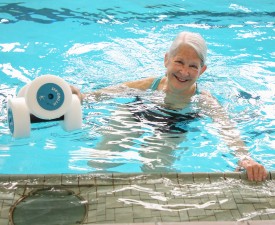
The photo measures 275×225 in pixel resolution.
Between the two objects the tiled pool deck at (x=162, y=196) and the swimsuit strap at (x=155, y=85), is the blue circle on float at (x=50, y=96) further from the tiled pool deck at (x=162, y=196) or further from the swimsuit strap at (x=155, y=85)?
the swimsuit strap at (x=155, y=85)

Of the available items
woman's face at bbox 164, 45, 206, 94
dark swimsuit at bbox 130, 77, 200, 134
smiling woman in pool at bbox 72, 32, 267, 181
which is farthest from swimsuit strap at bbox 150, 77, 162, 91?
woman's face at bbox 164, 45, 206, 94

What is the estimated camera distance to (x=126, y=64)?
191 inches

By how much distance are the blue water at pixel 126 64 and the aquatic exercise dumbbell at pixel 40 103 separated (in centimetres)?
65

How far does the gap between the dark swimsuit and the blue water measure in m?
0.10

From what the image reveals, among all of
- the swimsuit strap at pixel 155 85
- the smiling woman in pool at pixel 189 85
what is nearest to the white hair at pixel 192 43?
the smiling woman in pool at pixel 189 85

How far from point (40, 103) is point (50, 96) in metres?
0.06

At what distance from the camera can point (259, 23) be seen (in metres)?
6.80

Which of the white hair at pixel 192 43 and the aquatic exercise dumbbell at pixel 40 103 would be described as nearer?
the aquatic exercise dumbbell at pixel 40 103

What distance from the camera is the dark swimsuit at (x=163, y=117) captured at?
3.19 m

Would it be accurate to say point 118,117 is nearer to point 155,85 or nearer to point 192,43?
point 155,85

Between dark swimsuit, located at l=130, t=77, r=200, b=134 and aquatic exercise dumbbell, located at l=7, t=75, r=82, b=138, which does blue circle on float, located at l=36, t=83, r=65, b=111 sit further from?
dark swimsuit, located at l=130, t=77, r=200, b=134

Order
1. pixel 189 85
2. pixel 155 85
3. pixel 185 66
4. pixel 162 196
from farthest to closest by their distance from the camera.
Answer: pixel 155 85, pixel 189 85, pixel 185 66, pixel 162 196

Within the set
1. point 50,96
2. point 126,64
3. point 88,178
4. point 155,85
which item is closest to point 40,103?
point 50,96

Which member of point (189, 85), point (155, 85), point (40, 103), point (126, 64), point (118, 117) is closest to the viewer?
point (40, 103)
